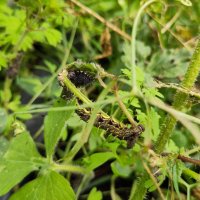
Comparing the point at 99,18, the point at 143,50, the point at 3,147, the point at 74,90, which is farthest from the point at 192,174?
the point at 143,50

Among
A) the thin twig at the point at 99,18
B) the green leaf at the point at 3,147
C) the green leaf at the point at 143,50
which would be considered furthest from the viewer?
the green leaf at the point at 143,50

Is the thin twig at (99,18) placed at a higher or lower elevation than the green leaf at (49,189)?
higher

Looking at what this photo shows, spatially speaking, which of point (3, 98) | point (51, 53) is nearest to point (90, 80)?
point (3, 98)

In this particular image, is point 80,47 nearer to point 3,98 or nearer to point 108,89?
point 3,98

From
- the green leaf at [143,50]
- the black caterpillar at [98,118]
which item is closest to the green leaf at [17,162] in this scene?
the black caterpillar at [98,118]

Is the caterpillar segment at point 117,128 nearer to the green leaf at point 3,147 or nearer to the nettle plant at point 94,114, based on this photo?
the nettle plant at point 94,114

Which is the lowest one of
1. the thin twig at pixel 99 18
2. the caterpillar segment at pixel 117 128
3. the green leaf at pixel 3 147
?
the green leaf at pixel 3 147
